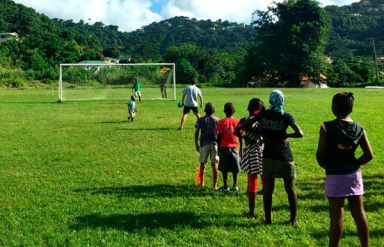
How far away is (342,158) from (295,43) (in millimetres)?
63852

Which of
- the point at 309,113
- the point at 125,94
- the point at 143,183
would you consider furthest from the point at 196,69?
the point at 143,183

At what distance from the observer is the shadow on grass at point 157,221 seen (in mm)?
5583

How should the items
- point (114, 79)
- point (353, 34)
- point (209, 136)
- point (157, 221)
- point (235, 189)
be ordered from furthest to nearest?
point (353, 34) → point (114, 79) → point (209, 136) → point (235, 189) → point (157, 221)

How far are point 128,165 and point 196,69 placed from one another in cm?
7906

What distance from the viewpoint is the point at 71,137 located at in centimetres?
1352

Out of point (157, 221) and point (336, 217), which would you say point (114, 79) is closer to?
point (157, 221)

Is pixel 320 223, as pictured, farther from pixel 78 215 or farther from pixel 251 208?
pixel 78 215

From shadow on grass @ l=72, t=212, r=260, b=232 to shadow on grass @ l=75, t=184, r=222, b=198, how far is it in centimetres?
99

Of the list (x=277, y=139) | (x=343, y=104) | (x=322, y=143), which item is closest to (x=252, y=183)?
(x=277, y=139)

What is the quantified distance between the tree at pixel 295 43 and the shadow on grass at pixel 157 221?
62370 mm

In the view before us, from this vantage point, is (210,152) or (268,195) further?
(210,152)

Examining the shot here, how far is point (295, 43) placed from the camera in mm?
65500

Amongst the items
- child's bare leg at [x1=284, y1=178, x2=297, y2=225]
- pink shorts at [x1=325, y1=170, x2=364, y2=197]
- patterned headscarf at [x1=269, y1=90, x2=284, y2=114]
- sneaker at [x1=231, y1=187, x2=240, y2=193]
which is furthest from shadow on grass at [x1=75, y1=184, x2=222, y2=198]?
pink shorts at [x1=325, y1=170, x2=364, y2=197]

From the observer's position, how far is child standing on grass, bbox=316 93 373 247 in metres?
4.32
